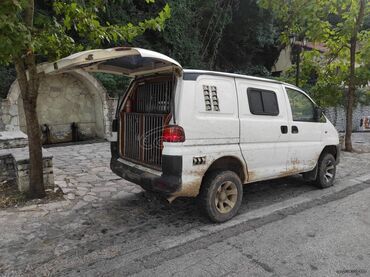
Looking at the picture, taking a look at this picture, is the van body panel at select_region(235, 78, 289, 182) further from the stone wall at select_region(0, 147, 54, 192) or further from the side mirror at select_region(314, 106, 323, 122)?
the stone wall at select_region(0, 147, 54, 192)

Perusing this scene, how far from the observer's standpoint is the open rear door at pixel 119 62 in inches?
134

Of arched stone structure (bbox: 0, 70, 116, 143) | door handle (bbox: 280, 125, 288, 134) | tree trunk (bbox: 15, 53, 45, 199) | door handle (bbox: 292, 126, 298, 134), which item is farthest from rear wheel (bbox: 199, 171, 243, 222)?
arched stone structure (bbox: 0, 70, 116, 143)

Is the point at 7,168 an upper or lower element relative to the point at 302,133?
lower

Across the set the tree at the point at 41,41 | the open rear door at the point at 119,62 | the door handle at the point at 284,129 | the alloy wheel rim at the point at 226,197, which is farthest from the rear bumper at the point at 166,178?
A: the door handle at the point at 284,129

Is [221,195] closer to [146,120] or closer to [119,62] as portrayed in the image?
[146,120]

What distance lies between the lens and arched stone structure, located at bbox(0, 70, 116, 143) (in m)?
10.5

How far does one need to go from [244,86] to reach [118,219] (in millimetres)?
2533

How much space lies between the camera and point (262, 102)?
456 centimetres

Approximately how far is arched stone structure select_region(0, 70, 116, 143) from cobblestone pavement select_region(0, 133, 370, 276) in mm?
4727

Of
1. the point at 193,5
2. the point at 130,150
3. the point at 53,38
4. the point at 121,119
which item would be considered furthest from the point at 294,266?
the point at 193,5

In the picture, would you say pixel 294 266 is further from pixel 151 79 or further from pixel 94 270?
pixel 151 79

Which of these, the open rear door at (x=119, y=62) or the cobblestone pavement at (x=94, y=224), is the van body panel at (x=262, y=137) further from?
the open rear door at (x=119, y=62)

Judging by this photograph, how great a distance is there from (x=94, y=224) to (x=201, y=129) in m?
1.89

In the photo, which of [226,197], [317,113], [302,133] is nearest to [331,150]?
[317,113]
